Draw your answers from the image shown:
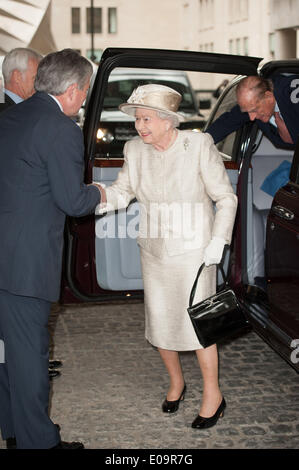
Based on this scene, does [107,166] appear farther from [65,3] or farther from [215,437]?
[65,3]

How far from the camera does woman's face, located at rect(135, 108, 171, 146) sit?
4156 millimetres

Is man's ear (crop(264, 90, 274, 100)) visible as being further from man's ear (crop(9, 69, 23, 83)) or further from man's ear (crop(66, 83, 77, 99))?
man's ear (crop(66, 83, 77, 99))

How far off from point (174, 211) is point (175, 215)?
0.08 feet

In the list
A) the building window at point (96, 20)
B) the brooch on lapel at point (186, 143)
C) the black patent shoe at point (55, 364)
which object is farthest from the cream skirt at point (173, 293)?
the building window at point (96, 20)

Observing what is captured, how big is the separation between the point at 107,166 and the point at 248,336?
1796mm

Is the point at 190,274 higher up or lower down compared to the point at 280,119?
lower down

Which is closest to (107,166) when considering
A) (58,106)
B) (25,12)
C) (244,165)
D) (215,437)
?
(244,165)

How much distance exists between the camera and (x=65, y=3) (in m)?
102

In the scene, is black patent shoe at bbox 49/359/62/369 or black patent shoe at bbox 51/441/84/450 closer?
black patent shoe at bbox 51/441/84/450

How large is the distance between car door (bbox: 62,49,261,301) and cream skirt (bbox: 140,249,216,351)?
2.64 ft

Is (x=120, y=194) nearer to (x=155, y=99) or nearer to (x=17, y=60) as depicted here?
(x=155, y=99)

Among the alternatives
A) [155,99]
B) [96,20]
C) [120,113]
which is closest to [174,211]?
[155,99]

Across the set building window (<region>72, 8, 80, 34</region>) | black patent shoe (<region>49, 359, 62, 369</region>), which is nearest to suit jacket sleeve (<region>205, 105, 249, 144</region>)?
black patent shoe (<region>49, 359, 62, 369</region>)

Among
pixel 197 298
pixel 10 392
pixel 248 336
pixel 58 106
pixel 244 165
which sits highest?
pixel 58 106
